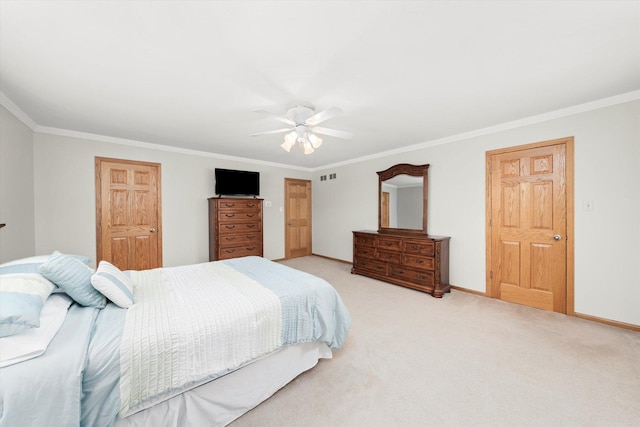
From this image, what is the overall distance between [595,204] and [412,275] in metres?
2.19

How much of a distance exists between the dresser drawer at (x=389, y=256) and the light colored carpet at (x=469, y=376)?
1.18 m

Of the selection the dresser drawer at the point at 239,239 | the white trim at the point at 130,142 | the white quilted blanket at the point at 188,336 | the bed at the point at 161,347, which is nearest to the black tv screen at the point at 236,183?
the white trim at the point at 130,142

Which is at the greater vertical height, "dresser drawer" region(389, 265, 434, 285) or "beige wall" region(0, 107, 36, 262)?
"beige wall" region(0, 107, 36, 262)

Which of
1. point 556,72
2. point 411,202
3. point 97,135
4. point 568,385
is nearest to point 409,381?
point 568,385

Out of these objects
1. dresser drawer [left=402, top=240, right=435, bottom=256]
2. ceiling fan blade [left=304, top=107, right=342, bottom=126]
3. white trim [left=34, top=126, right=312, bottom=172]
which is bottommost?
dresser drawer [left=402, top=240, right=435, bottom=256]

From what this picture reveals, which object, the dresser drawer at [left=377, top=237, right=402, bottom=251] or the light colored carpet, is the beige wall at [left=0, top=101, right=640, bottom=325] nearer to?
the dresser drawer at [left=377, top=237, right=402, bottom=251]

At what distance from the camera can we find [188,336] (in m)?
1.34

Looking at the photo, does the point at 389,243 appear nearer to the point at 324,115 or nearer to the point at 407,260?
the point at 407,260

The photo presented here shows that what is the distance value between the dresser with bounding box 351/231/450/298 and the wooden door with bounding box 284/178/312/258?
1963 millimetres

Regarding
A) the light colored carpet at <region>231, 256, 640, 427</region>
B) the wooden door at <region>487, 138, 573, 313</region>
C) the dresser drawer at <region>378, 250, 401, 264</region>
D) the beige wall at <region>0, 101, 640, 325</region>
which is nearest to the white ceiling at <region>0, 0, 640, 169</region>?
the beige wall at <region>0, 101, 640, 325</region>

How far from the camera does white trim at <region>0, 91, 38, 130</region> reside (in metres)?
2.42

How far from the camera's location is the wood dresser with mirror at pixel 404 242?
359 centimetres

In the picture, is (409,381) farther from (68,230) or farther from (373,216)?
(68,230)

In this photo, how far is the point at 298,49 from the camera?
5.54 feet
